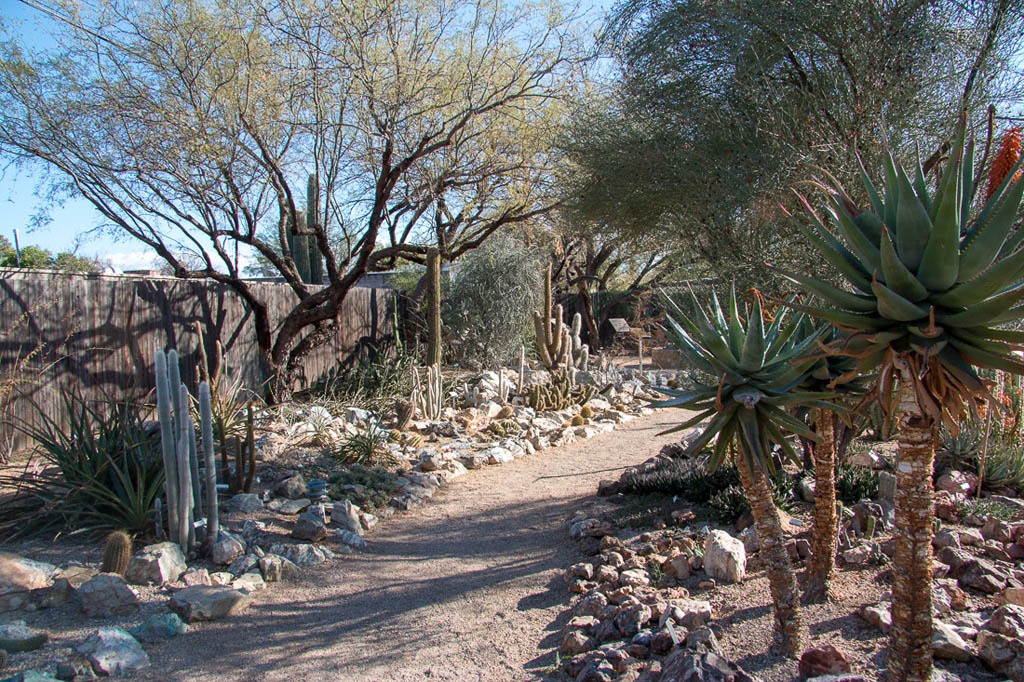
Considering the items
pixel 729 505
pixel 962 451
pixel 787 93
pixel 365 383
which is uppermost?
pixel 787 93

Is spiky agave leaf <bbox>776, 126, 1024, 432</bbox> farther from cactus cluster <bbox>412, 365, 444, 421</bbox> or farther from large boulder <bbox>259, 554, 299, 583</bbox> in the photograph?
cactus cluster <bbox>412, 365, 444, 421</bbox>

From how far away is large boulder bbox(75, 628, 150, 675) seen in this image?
384 cm

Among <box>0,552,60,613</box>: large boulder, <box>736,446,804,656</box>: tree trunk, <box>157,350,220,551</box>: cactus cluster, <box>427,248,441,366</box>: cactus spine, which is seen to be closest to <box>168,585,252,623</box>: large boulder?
<box>157,350,220,551</box>: cactus cluster

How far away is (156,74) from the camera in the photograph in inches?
399

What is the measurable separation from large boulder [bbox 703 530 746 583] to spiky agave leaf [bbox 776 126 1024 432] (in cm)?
221

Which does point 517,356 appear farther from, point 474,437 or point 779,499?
point 779,499

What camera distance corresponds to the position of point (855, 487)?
215 inches

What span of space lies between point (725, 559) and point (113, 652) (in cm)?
366

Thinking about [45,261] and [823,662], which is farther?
[45,261]

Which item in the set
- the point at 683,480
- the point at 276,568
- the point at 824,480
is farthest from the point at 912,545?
the point at 276,568

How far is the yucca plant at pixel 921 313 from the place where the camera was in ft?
7.30

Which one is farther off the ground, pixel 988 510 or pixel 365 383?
pixel 365 383

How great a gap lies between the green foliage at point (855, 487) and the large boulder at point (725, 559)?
1314 mm

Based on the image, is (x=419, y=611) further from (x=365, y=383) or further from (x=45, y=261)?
(x=45, y=261)
